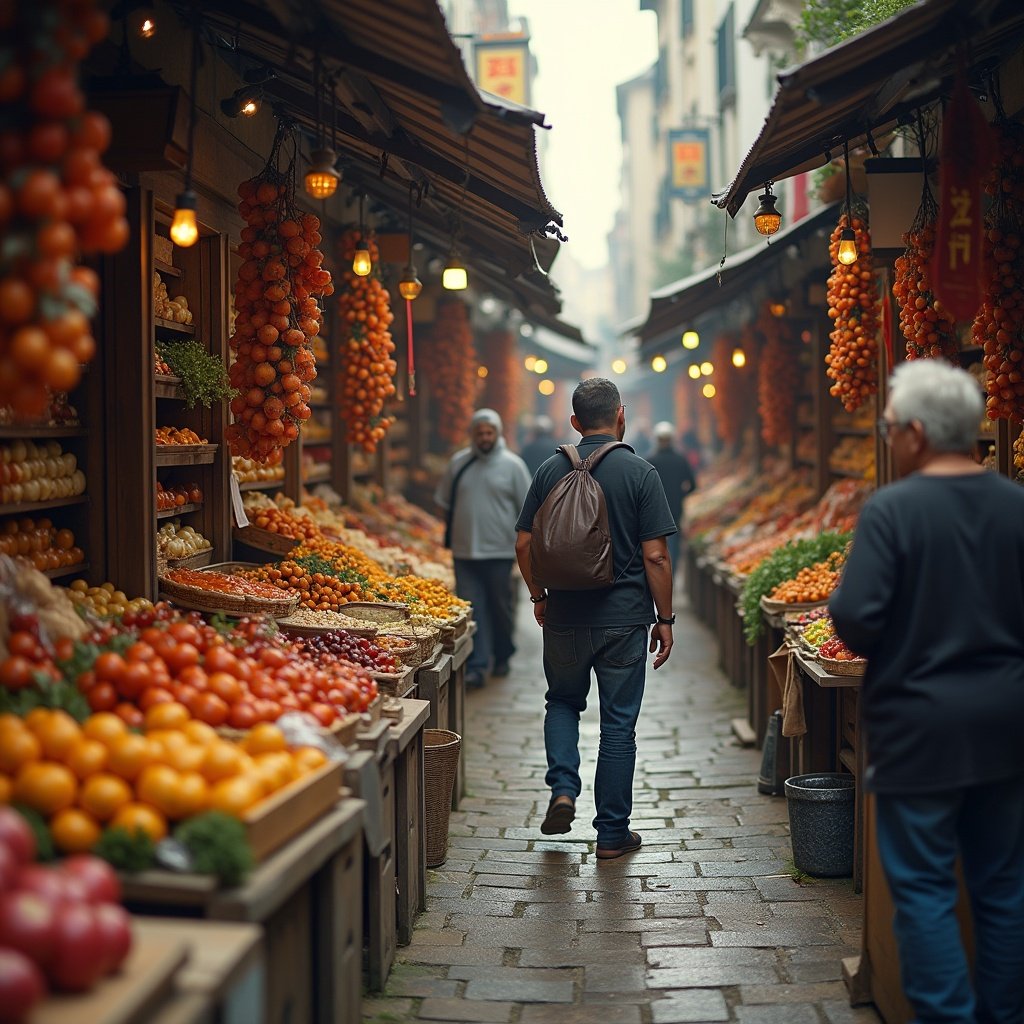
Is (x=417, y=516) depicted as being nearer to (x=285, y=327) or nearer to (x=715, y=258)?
(x=285, y=327)

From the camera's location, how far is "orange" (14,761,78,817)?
304 cm

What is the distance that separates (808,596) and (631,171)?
46818mm

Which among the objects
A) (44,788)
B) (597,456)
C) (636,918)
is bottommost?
(636,918)

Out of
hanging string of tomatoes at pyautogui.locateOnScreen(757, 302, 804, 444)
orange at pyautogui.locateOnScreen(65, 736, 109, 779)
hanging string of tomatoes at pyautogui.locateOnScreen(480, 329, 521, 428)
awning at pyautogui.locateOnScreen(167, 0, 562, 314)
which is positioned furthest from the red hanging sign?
hanging string of tomatoes at pyautogui.locateOnScreen(480, 329, 521, 428)

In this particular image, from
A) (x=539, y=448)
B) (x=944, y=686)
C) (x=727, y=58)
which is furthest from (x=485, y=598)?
(x=727, y=58)

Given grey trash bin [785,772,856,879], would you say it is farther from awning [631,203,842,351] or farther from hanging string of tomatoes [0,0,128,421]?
awning [631,203,842,351]

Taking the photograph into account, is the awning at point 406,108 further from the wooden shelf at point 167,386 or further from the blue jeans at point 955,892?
the blue jeans at point 955,892

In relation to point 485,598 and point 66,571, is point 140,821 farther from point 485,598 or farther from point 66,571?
point 485,598

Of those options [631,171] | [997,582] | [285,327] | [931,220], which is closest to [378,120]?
[285,327]

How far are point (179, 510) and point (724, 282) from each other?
6844mm

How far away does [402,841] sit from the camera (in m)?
5.20

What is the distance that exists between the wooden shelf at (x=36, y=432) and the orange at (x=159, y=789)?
2.26 metres

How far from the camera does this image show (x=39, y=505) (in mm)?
5250

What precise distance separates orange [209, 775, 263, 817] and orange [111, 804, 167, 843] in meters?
0.14
